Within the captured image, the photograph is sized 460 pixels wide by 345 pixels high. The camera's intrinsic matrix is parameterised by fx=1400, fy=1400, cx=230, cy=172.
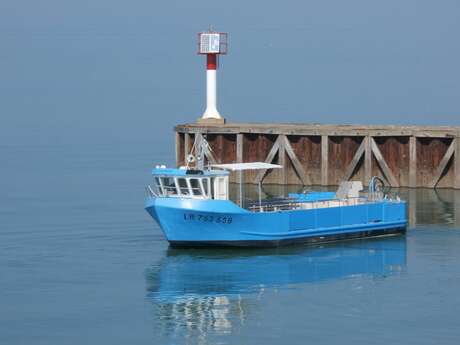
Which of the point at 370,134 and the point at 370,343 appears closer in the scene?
the point at 370,343

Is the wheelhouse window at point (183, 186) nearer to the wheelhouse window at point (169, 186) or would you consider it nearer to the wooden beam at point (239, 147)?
the wheelhouse window at point (169, 186)

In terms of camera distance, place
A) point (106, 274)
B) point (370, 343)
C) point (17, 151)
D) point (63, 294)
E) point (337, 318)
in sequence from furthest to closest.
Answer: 1. point (17, 151)
2. point (106, 274)
3. point (63, 294)
4. point (337, 318)
5. point (370, 343)

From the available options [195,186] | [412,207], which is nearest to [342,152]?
[412,207]

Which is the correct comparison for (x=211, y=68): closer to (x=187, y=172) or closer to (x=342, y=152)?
(x=342, y=152)

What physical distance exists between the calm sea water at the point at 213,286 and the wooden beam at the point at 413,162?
18.2 feet

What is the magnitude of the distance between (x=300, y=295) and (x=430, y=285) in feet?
12.3

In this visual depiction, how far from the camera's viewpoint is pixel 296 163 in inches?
2432

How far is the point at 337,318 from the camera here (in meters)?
33.2

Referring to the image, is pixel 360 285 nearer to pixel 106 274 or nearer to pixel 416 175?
pixel 106 274

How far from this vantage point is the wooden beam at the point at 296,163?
6147cm

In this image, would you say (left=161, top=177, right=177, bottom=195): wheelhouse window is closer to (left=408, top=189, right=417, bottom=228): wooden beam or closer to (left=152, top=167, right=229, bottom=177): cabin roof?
(left=152, top=167, right=229, bottom=177): cabin roof

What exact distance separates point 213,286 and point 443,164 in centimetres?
2387

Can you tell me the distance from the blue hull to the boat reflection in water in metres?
0.39

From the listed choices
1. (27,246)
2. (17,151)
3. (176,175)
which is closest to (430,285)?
(176,175)
